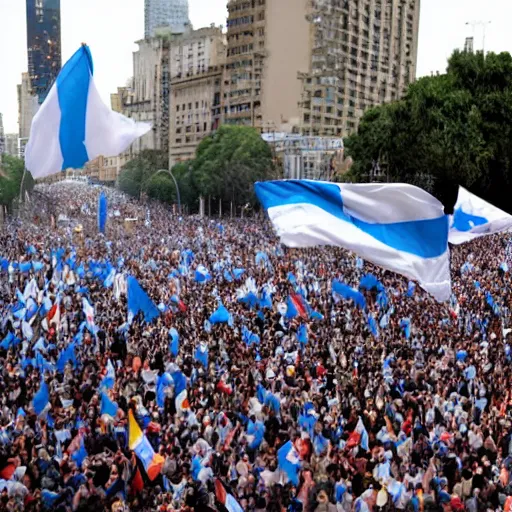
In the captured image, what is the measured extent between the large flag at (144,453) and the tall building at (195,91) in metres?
64.6

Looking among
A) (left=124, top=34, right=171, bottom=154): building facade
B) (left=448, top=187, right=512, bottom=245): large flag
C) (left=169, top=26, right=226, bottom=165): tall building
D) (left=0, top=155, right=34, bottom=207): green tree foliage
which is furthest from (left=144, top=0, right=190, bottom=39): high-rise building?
(left=448, top=187, right=512, bottom=245): large flag

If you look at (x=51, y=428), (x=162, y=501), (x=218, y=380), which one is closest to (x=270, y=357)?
(x=218, y=380)

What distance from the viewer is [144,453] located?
725cm

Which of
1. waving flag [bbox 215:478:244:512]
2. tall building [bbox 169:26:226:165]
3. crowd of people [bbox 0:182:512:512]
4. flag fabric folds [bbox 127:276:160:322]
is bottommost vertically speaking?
crowd of people [bbox 0:182:512:512]

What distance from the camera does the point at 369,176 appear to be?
34.8 meters

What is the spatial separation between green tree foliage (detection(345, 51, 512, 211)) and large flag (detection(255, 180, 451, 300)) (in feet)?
77.6

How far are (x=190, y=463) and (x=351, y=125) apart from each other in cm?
6214

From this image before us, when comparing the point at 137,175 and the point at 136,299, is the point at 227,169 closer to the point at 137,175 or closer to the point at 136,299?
the point at 137,175

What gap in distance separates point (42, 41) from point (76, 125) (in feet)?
425

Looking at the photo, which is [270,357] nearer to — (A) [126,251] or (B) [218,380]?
(B) [218,380]

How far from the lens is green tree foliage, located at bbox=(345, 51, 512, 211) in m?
31.2

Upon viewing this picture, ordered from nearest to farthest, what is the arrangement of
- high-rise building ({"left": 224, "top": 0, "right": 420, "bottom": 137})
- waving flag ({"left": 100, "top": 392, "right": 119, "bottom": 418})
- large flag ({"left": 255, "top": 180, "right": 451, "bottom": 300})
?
large flag ({"left": 255, "top": 180, "right": 451, "bottom": 300}) → waving flag ({"left": 100, "top": 392, "right": 119, "bottom": 418}) → high-rise building ({"left": 224, "top": 0, "right": 420, "bottom": 137})

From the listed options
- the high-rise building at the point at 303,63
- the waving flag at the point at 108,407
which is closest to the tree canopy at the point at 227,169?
the high-rise building at the point at 303,63

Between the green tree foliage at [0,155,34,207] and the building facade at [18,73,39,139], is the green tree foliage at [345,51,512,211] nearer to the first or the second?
the green tree foliage at [0,155,34,207]
